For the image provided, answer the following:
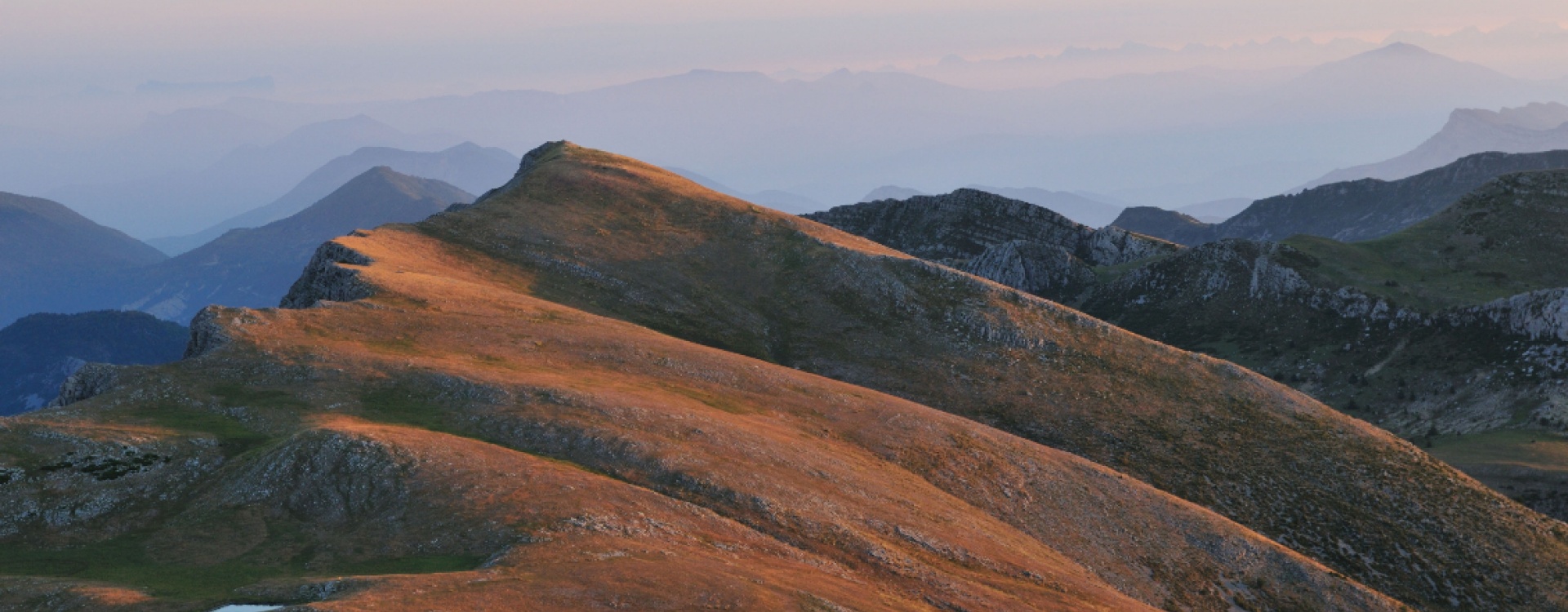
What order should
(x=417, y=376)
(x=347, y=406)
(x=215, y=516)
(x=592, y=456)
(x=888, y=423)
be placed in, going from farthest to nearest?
(x=888, y=423) → (x=417, y=376) → (x=347, y=406) → (x=592, y=456) → (x=215, y=516)

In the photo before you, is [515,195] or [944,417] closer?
[944,417]

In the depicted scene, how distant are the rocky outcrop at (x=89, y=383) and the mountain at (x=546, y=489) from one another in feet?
1.61

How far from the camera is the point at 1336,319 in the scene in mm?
153500

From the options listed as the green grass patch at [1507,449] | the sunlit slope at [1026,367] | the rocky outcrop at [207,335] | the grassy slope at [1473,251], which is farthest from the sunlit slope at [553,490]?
the grassy slope at [1473,251]

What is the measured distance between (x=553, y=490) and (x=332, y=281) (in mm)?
56020

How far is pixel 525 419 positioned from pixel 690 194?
3606 inches

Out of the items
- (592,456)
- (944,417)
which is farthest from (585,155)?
(592,456)

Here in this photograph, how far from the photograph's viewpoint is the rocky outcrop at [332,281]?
91812 millimetres

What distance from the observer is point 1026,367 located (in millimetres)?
108438

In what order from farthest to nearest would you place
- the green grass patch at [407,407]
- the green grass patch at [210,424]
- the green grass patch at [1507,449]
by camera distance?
the green grass patch at [1507,449] → the green grass patch at [407,407] → the green grass patch at [210,424]

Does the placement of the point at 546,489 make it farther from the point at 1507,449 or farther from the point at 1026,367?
the point at 1507,449

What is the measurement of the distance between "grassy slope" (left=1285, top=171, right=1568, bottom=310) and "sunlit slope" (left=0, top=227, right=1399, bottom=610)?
102553 millimetres

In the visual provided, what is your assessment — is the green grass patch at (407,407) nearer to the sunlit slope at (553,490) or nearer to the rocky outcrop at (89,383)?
the sunlit slope at (553,490)

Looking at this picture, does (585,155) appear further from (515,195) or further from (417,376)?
(417,376)
